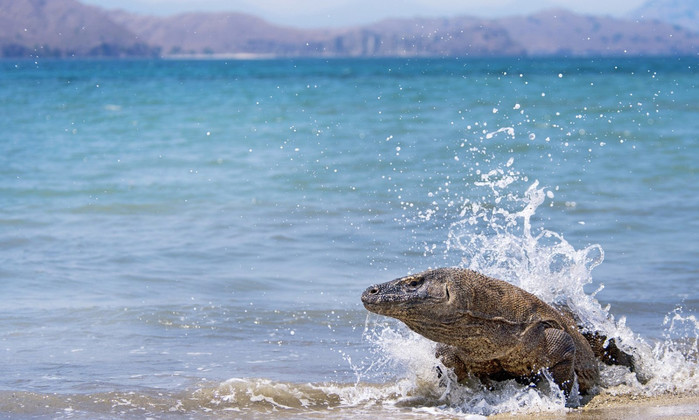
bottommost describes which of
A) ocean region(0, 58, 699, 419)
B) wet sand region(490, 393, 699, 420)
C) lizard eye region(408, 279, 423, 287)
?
ocean region(0, 58, 699, 419)

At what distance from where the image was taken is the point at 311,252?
9859 mm

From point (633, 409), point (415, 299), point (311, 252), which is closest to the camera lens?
point (415, 299)

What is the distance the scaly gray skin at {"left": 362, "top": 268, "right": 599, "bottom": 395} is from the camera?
15.8 ft

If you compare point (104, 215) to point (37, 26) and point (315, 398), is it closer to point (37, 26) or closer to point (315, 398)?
point (315, 398)

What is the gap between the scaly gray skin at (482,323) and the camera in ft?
15.8

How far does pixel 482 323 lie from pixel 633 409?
3.12ft

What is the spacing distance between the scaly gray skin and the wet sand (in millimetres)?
178

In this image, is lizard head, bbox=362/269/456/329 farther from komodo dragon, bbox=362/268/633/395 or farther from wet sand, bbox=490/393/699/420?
wet sand, bbox=490/393/699/420

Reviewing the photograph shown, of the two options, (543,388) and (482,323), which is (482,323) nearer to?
(482,323)

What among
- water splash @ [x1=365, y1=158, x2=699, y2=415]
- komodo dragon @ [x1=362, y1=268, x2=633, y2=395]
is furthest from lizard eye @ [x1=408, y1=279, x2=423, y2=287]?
water splash @ [x1=365, y1=158, x2=699, y2=415]

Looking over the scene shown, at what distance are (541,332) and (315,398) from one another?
1377 millimetres

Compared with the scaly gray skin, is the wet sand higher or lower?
lower

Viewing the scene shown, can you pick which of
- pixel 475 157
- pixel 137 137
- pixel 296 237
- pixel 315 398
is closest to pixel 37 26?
pixel 137 137

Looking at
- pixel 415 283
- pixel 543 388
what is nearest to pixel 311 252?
pixel 543 388
